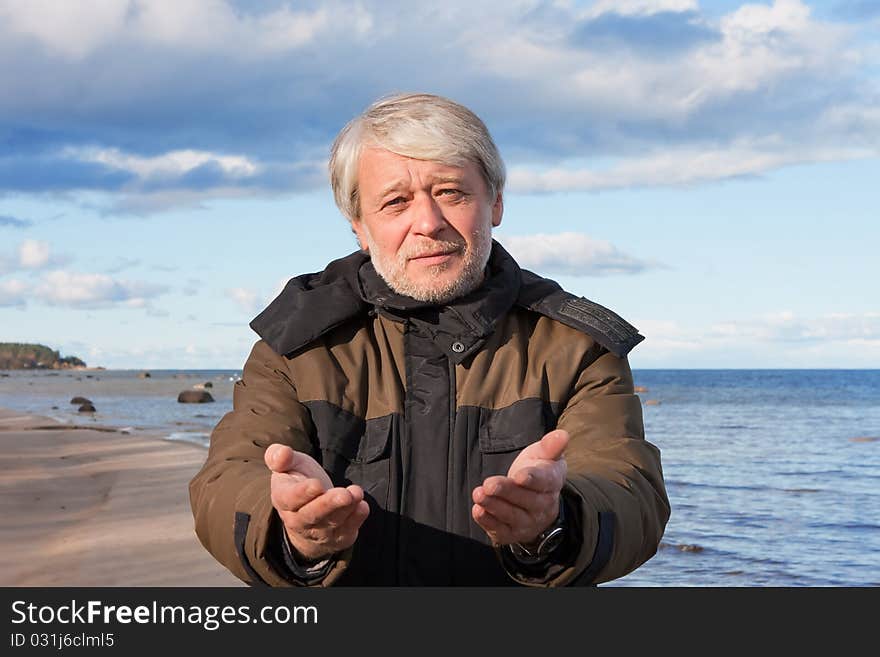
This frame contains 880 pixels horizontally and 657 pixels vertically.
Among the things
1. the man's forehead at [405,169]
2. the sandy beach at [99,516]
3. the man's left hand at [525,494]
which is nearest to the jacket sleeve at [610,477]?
the man's left hand at [525,494]

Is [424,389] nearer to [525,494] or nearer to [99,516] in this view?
[525,494]

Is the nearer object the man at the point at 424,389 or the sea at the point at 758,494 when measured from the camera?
the man at the point at 424,389

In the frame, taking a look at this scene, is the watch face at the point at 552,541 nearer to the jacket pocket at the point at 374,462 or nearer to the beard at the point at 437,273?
the jacket pocket at the point at 374,462

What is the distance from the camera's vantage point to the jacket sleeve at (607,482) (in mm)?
2564

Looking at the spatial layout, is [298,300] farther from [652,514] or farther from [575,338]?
[652,514]

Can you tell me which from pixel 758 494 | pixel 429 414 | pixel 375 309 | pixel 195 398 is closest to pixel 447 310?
pixel 375 309

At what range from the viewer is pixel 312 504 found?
2.31 metres

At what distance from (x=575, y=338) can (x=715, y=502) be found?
13.3 metres

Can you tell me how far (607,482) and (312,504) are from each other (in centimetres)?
90

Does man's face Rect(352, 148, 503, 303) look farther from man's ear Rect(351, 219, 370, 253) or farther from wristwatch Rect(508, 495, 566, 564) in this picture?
wristwatch Rect(508, 495, 566, 564)

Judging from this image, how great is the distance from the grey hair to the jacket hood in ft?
1.14

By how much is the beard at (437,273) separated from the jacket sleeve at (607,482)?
0.49 meters

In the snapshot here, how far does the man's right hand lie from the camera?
2.29 meters
